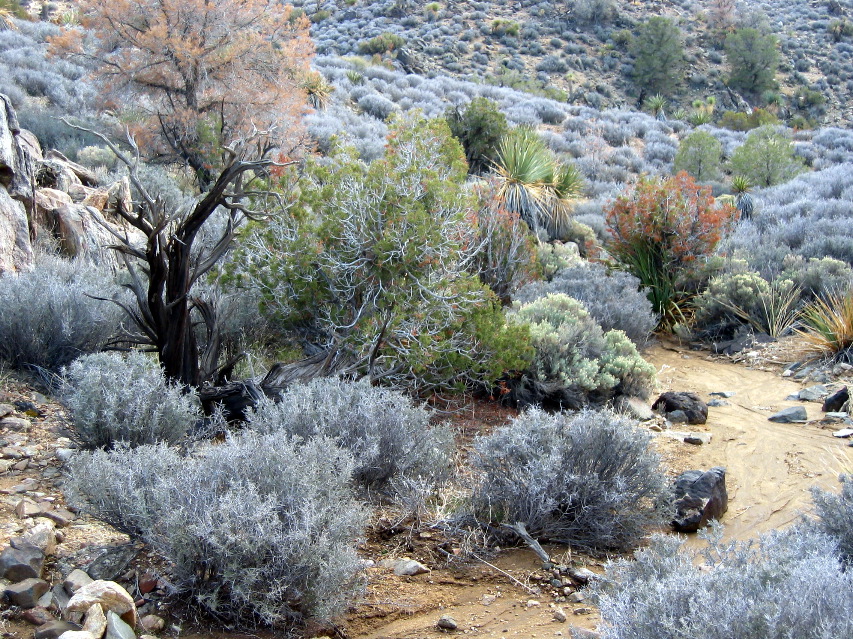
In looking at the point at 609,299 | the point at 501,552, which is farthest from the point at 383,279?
the point at 609,299

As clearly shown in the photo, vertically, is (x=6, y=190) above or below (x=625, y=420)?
above

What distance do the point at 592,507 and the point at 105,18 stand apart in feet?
45.0

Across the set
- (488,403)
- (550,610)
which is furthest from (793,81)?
(550,610)

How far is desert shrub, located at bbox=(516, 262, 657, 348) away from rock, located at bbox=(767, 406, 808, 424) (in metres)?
2.07

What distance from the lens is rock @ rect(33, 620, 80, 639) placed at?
245 centimetres

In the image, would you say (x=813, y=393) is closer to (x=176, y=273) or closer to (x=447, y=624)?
(x=447, y=624)

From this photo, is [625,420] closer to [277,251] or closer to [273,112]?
[277,251]

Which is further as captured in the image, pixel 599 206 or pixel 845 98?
pixel 845 98

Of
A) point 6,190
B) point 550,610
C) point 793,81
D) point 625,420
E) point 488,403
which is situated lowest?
point 488,403

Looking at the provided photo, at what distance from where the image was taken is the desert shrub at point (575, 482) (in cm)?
379

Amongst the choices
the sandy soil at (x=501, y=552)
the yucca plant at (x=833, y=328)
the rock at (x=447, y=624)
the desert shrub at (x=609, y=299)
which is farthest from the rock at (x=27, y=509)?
the yucca plant at (x=833, y=328)

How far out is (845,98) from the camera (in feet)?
133

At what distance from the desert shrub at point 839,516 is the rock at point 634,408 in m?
2.86

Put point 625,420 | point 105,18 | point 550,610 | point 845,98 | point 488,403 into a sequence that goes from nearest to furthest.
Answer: point 550,610 < point 625,420 < point 488,403 < point 105,18 < point 845,98
